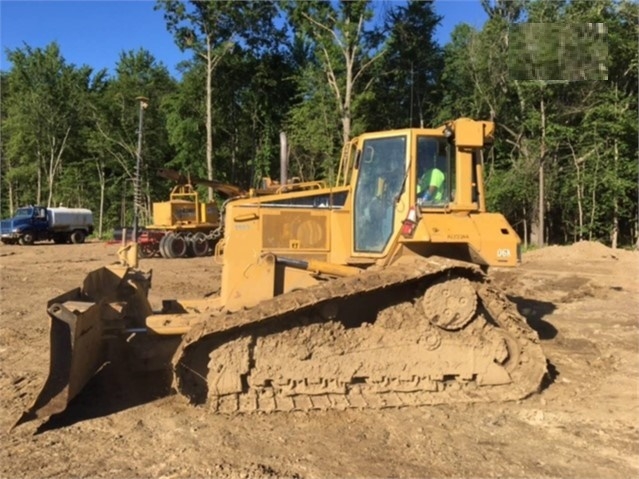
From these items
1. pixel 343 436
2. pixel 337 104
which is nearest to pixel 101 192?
pixel 337 104

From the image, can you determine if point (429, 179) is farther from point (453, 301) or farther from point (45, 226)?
point (45, 226)

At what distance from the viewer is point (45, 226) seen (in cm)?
3222

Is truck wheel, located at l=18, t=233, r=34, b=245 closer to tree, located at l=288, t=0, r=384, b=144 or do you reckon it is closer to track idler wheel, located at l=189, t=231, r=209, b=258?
track idler wheel, located at l=189, t=231, r=209, b=258

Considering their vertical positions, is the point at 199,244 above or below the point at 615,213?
below

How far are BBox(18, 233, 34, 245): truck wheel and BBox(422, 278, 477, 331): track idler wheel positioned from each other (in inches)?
1180

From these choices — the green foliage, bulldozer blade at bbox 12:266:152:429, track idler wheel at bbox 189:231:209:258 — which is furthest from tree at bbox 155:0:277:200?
bulldozer blade at bbox 12:266:152:429

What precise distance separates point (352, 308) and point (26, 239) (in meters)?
29.5

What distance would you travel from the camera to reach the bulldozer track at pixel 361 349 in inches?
222

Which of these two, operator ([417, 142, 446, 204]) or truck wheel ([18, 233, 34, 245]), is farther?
truck wheel ([18, 233, 34, 245])

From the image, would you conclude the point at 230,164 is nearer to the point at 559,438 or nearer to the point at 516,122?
the point at 516,122

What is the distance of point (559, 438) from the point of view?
5062 millimetres

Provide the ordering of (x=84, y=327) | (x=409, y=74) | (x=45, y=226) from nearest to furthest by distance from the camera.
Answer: (x=84, y=327) < (x=45, y=226) < (x=409, y=74)

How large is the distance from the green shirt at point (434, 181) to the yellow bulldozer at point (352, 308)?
1cm

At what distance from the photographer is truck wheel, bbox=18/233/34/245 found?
31.4 meters
